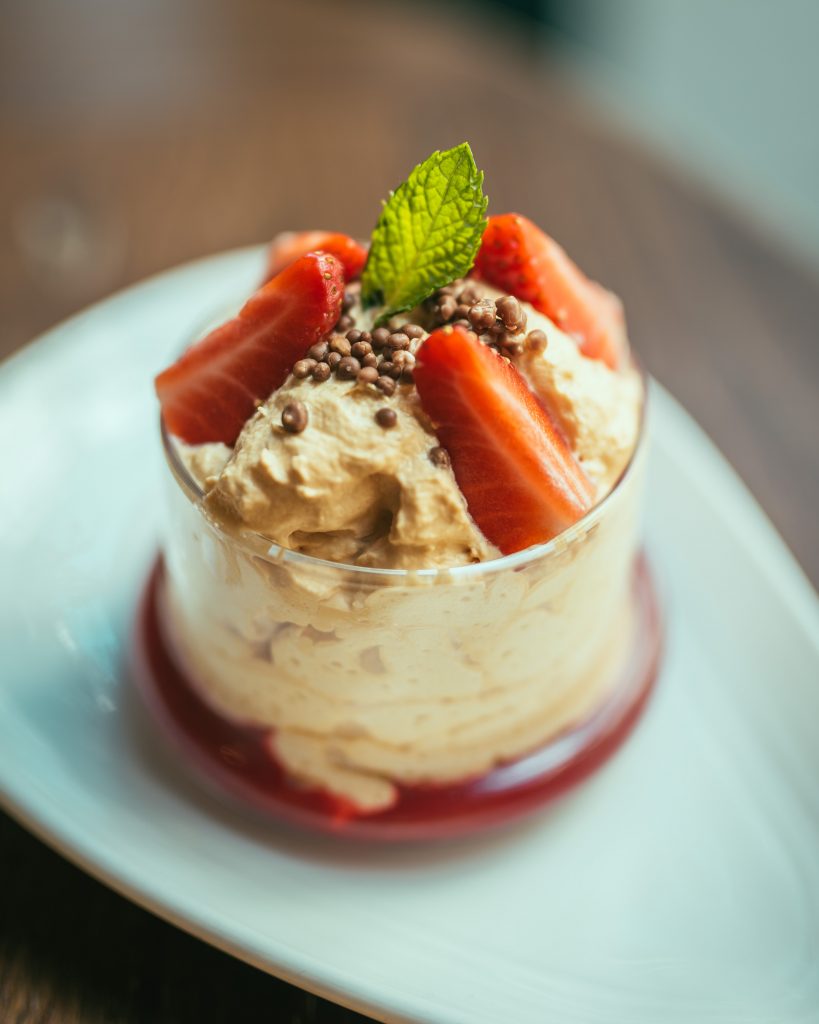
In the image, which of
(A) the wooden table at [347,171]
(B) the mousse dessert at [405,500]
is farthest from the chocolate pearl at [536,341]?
(A) the wooden table at [347,171]

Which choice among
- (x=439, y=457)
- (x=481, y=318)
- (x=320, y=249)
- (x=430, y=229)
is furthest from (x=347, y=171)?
(x=439, y=457)

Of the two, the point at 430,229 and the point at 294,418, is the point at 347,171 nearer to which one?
the point at 430,229

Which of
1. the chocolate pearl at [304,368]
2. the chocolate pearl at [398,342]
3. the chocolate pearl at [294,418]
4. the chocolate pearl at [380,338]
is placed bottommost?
the chocolate pearl at [294,418]

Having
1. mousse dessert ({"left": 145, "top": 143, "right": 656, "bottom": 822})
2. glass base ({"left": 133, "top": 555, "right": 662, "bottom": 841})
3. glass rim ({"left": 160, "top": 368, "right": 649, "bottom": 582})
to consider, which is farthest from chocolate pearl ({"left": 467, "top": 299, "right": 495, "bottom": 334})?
glass base ({"left": 133, "top": 555, "right": 662, "bottom": 841})

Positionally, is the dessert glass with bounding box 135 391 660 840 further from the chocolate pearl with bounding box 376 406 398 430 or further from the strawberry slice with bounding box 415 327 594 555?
the chocolate pearl with bounding box 376 406 398 430

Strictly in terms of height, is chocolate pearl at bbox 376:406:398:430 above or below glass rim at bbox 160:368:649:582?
above

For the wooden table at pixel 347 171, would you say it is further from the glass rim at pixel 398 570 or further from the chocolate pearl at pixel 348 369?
the chocolate pearl at pixel 348 369
